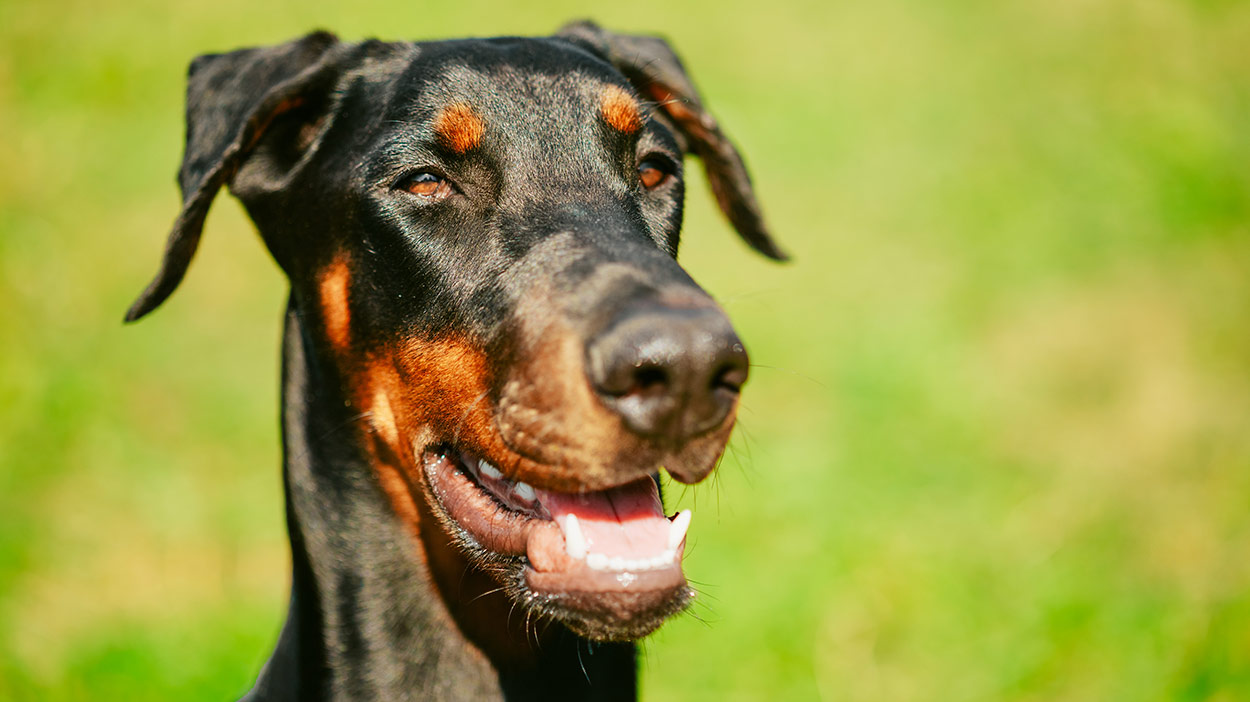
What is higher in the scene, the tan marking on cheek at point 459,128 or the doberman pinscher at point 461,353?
the tan marking on cheek at point 459,128

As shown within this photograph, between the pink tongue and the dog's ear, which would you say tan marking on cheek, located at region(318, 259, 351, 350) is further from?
the dog's ear

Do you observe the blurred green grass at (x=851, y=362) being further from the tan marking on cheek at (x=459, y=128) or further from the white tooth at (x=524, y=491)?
the tan marking on cheek at (x=459, y=128)

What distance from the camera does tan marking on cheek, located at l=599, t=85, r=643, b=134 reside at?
9.82 feet

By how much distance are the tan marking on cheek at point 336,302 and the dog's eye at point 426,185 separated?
11.4 inches

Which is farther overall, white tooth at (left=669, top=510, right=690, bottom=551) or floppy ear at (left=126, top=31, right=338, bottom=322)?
floppy ear at (left=126, top=31, right=338, bottom=322)

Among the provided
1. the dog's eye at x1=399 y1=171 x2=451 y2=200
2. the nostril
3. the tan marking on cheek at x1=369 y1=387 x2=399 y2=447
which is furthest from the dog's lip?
the dog's eye at x1=399 y1=171 x2=451 y2=200

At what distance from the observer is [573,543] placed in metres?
2.42

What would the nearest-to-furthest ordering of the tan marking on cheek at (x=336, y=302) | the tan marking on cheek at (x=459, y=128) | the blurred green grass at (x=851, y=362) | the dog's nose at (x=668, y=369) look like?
the dog's nose at (x=668, y=369) < the tan marking on cheek at (x=459, y=128) < the tan marking on cheek at (x=336, y=302) < the blurred green grass at (x=851, y=362)

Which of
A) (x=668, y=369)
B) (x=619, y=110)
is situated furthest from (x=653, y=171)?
(x=668, y=369)

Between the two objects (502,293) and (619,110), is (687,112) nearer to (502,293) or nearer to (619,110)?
(619,110)

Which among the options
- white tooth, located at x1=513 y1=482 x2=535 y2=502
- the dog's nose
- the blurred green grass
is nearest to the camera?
the dog's nose

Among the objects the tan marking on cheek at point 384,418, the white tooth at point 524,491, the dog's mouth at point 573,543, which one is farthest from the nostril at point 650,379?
the tan marking on cheek at point 384,418

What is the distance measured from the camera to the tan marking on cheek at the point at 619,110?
2994 millimetres

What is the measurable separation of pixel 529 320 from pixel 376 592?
111 centimetres
